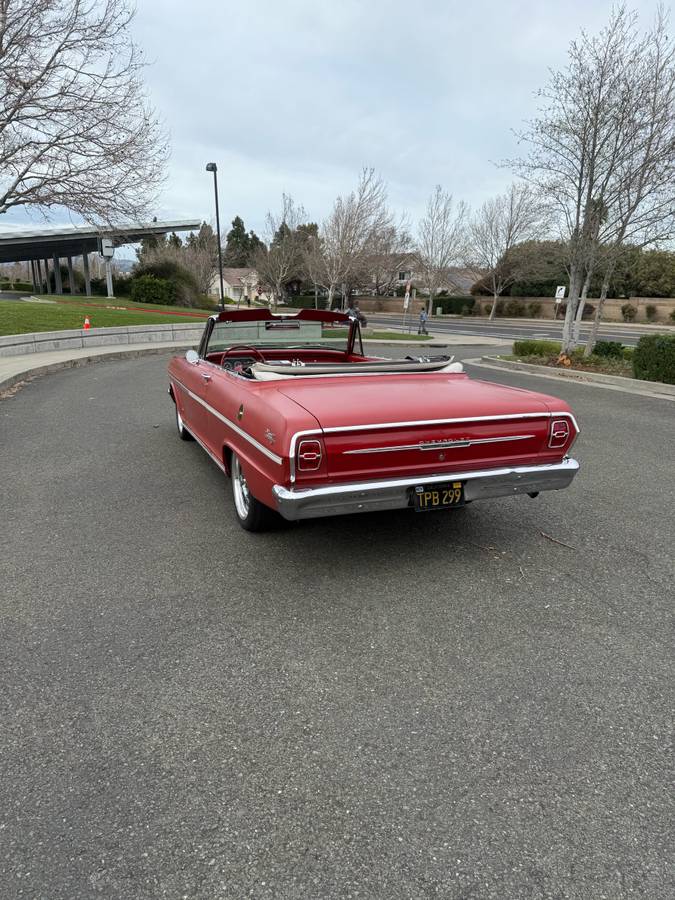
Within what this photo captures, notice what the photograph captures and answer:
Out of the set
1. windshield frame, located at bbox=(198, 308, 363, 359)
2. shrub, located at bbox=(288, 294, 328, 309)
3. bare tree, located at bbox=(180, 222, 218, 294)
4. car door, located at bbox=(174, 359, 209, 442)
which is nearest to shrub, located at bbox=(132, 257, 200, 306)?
bare tree, located at bbox=(180, 222, 218, 294)

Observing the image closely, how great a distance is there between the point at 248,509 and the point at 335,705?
1797mm

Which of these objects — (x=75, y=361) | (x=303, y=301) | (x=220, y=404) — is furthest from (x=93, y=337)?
(x=303, y=301)

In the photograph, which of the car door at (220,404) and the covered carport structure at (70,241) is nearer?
the car door at (220,404)

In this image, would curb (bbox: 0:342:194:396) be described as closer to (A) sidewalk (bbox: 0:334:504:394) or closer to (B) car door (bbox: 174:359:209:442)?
(A) sidewalk (bbox: 0:334:504:394)

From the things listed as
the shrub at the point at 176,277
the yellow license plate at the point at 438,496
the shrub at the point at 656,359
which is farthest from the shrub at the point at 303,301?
the yellow license plate at the point at 438,496

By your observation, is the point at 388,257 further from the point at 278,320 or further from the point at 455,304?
the point at 278,320

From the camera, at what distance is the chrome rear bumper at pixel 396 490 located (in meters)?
3.13

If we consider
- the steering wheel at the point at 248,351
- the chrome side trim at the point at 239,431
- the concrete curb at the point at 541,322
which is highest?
the steering wheel at the point at 248,351

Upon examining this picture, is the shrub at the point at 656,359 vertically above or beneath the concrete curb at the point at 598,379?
above

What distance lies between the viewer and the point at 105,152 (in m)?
14.1

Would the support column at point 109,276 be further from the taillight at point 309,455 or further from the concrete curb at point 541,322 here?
the taillight at point 309,455

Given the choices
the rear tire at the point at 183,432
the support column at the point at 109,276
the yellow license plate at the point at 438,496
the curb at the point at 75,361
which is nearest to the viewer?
the yellow license plate at the point at 438,496

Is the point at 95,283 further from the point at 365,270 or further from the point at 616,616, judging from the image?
the point at 616,616

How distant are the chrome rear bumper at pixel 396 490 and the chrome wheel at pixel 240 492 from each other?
857mm
